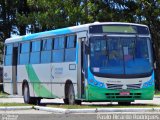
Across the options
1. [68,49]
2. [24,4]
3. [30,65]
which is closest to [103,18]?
[24,4]

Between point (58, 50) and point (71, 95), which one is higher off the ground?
point (58, 50)

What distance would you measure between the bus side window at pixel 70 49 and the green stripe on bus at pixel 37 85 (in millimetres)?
2307

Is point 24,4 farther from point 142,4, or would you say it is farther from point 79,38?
point 79,38

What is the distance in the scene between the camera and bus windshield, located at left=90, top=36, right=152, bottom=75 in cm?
2225

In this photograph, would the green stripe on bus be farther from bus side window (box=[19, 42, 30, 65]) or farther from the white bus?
the white bus

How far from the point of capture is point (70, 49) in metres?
23.8

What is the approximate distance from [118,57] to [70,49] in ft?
7.90

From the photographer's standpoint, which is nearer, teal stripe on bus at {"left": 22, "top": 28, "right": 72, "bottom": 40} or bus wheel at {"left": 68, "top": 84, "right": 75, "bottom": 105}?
bus wheel at {"left": 68, "top": 84, "right": 75, "bottom": 105}

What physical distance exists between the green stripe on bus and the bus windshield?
3.90m

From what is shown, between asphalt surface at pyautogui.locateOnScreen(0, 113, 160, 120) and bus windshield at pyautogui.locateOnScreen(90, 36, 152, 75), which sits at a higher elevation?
bus windshield at pyautogui.locateOnScreen(90, 36, 152, 75)

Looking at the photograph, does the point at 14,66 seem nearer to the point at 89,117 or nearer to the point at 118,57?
the point at 118,57

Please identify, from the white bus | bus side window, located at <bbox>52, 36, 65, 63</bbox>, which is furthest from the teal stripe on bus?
bus side window, located at <bbox>52, 36, 65, 63</bbox>

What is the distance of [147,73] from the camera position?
74.4 feet

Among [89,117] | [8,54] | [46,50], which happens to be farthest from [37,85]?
[89,117]
